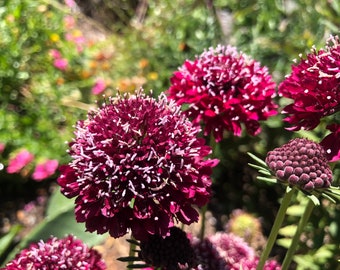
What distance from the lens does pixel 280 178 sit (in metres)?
1.18

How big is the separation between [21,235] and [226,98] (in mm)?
2182

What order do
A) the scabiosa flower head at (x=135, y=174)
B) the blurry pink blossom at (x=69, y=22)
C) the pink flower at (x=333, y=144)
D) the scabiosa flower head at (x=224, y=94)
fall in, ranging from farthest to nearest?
the blurry pink blossom at (x=69, y=22) → the scabiosa flower head at (x=224, y=94) → the pink flower at (x=333, y=144) → the scabiosa flower head at (x=135, y=174)

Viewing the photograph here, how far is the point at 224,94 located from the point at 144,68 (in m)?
2.54

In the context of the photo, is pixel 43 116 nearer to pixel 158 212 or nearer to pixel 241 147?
pixel 241 147

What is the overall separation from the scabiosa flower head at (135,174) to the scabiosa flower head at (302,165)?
0.60 feet

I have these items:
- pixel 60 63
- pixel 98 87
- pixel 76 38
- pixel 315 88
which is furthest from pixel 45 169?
pixel 315 88

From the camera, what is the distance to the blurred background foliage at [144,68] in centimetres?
320

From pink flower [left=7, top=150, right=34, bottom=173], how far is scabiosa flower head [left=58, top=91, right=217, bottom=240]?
1.98 meters

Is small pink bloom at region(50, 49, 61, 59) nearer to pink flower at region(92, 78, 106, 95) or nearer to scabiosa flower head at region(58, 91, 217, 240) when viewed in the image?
pink flower at region(92, 78, 106, 95)

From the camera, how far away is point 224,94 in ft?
5.08

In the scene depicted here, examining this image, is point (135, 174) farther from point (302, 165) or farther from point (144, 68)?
point (144, 68)

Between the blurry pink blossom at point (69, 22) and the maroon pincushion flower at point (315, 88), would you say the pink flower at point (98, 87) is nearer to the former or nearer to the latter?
the blurry pink blossom at point (69, 22)

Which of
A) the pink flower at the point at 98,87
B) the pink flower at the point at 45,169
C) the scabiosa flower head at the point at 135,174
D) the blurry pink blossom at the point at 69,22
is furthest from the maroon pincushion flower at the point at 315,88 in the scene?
the blurry pink blossom at the point at 69,22

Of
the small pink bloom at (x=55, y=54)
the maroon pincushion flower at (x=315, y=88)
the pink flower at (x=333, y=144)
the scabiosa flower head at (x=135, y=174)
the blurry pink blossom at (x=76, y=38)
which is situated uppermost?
the maroon pincushion flower at (x=315, y=88)
